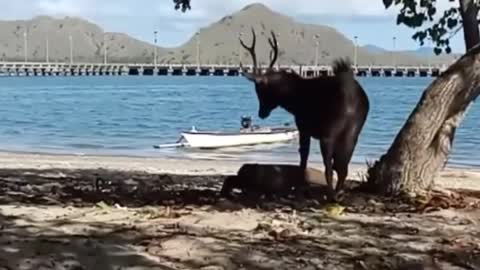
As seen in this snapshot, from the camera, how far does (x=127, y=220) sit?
29.7ft

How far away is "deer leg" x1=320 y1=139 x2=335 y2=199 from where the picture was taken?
34.2 ft

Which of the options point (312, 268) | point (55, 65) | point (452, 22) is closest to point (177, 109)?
point (452, 22)

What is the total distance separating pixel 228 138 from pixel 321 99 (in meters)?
20.4

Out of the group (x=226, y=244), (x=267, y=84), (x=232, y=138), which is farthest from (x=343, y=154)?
(x=232, y=138)

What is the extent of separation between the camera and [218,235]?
27.0 ft

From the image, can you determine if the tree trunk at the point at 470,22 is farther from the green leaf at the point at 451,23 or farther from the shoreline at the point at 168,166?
the shoreline at the point at 168,166

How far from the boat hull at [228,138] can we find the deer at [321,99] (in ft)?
65.9

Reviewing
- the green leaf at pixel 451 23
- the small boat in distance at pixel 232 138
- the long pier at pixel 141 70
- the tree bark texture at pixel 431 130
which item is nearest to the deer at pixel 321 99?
the tree bark texture at pixel 431 130

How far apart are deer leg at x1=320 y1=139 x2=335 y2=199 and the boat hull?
19.8 meters

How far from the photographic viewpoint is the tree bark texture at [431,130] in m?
10.5

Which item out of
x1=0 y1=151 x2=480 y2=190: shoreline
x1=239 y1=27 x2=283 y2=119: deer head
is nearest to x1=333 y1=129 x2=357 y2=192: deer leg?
x1=239 y1=27 x2=283 y2=119: deer head

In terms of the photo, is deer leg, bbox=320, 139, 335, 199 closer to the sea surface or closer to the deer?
the deer

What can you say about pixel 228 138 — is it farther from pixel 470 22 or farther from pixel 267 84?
pixel 267 84

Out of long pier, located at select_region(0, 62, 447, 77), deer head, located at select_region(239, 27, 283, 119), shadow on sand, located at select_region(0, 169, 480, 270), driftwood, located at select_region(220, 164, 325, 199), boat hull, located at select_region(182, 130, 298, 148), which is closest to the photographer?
shadow on sand, located at select_region(0, 169, 480, 270)
